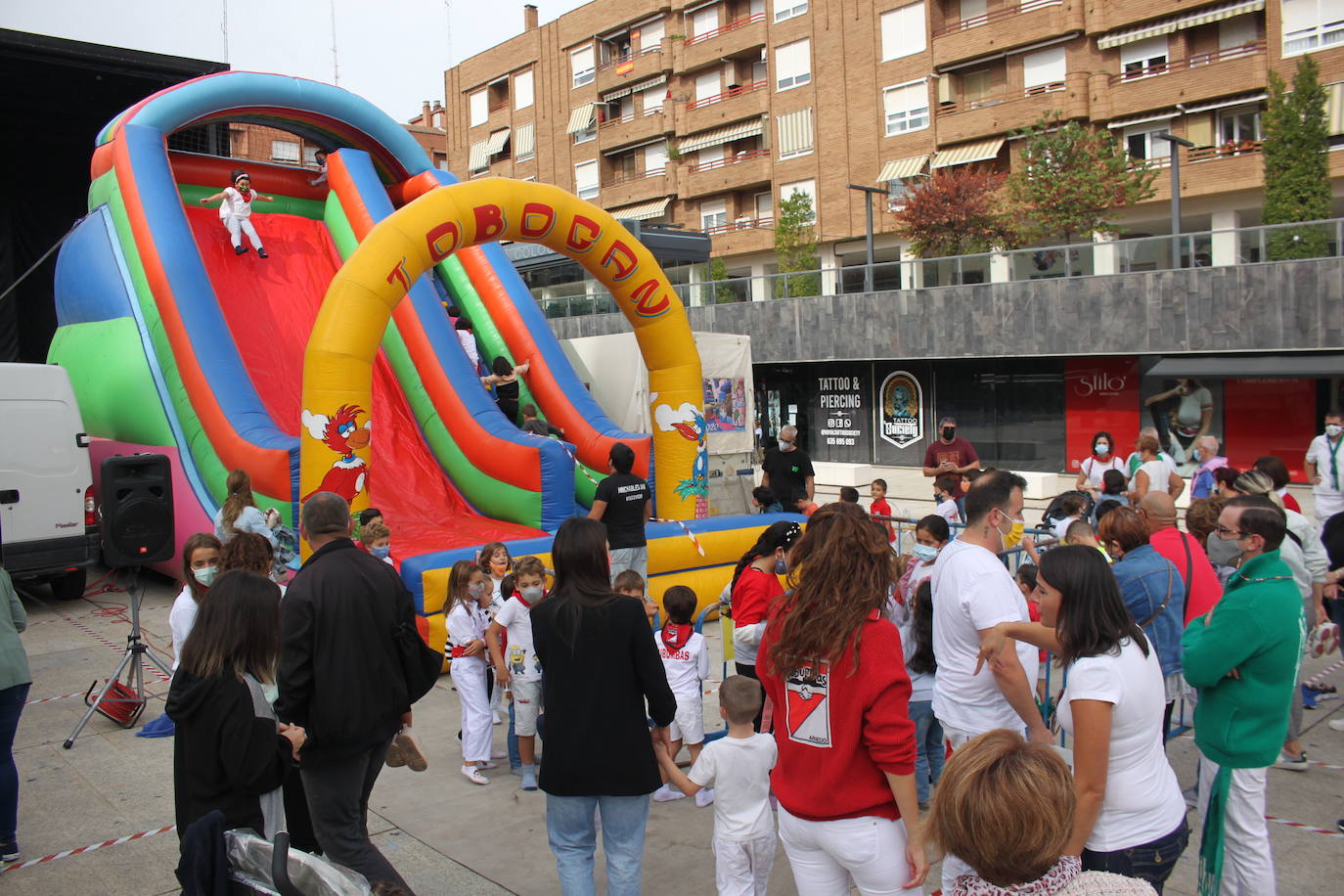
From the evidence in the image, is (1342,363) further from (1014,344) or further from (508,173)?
(508,173)

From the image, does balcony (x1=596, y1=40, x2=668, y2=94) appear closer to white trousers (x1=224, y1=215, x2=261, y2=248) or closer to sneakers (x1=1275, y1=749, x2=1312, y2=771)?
white trousers (x1=224, y1=215, x2=261, y2=248)

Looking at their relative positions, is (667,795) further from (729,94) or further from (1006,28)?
(729,94)

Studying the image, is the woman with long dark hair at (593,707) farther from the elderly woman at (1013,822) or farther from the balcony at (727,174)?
the balcony at (727,174)

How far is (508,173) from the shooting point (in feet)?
151

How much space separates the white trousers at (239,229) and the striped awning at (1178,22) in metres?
22.5

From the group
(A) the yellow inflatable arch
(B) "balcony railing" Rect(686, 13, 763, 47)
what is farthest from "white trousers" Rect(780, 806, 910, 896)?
(B) "balcony railing" Rect(686, 13, 763, 47)

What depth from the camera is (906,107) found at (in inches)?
1224

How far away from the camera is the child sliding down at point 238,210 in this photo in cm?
1355

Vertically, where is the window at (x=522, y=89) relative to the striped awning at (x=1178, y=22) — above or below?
above

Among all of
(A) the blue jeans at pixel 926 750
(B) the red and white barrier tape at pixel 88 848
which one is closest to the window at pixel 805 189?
(A) the blue jeans at pixel 926 750

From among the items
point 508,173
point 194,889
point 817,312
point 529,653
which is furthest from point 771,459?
point 508,173

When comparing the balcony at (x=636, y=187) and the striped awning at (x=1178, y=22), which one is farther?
the balcony at (x=636, y=187)

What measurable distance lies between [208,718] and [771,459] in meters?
8.65

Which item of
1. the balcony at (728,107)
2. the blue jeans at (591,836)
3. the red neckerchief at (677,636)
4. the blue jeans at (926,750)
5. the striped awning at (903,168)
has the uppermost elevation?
the balcony at (728,107)
